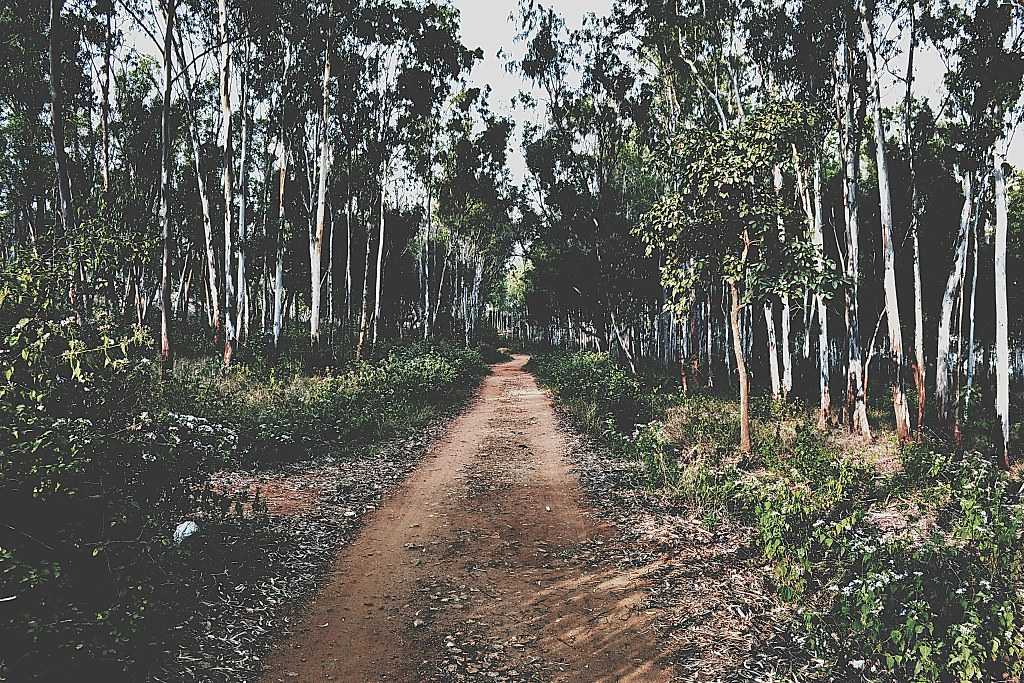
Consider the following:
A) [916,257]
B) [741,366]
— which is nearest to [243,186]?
[741,366]

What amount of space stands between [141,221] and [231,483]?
40.3 ft

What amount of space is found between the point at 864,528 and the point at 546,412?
10.3 metres

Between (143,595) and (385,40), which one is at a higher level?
(385,40)

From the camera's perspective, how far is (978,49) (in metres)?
11.8

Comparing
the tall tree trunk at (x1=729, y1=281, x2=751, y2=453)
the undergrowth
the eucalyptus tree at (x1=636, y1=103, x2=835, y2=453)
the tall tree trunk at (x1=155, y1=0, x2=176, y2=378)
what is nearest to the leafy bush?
the tall tree trunk at (x1=729, y1=281, x2=751, y2=453)

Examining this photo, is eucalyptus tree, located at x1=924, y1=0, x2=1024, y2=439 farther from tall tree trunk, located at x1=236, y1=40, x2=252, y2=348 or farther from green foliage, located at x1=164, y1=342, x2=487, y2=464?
tall tree trunk, located at x1=236, y1=40, x2=252, y2=348

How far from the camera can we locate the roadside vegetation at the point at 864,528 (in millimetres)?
4492

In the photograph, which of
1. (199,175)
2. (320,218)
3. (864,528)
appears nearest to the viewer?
(864,528)

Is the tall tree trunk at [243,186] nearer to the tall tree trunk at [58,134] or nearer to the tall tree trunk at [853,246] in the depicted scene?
the tall tree trunk at [58,134]

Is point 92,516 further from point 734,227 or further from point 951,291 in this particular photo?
point 951,291

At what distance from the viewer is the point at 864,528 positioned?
7.10 m

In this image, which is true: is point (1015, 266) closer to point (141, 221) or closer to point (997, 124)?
point (997, 124)

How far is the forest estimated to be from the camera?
4.48 metres

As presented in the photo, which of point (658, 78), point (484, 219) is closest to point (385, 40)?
point (658, 78)
